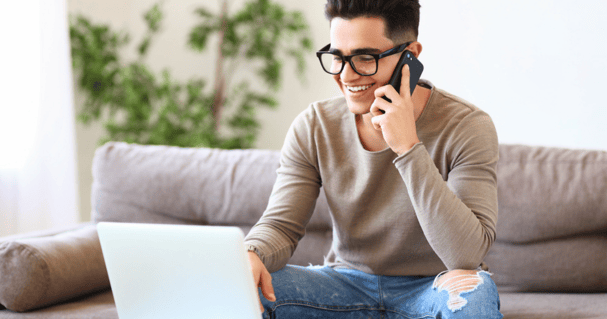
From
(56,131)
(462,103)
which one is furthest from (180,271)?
(56,131)

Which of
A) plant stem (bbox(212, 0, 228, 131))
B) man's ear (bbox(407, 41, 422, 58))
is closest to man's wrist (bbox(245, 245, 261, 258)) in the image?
man's ear (bbox(407, 41, 422, 58))

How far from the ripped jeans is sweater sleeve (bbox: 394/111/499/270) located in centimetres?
6

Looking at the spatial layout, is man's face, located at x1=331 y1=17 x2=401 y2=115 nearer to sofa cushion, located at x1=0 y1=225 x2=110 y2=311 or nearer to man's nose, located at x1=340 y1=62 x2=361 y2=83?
man's nose, located at x1=340 y1=62 x2=361 y2=83

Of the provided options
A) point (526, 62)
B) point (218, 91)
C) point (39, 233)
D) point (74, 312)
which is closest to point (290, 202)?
point (74, 312)

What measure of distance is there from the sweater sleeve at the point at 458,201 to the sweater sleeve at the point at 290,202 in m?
0.31

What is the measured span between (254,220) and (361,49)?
0.85 m

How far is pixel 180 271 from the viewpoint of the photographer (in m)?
0.93

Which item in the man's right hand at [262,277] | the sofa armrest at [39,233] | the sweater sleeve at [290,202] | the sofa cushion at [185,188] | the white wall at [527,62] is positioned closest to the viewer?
the man's right hand at [262,277]

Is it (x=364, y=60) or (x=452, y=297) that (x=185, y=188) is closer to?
(x=364, y=60)

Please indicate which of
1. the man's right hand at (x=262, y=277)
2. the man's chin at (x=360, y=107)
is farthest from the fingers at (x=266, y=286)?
the man's chin at (x=360, y=107)

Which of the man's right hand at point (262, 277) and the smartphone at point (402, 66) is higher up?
the smartphone at point (402, 66)

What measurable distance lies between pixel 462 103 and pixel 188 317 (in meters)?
0.77

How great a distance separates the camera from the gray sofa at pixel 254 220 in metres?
1.46

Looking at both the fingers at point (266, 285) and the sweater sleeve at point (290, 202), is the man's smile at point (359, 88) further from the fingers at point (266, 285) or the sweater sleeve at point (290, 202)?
the fingers at point (266, 285)
